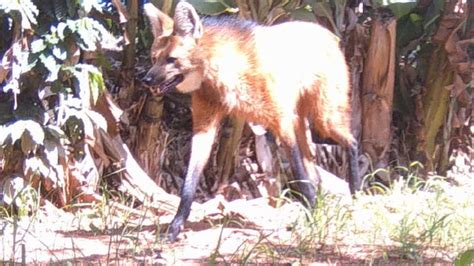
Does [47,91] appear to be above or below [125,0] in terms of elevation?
below

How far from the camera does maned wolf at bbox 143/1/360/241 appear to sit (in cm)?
495

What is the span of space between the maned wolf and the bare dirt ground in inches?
9.5

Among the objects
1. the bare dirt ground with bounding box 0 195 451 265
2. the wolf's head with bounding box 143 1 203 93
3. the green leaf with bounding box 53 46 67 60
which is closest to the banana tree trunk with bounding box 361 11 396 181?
the bare dirt ground with bounding box 0 195 451 265

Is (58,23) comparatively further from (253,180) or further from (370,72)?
(370,72)

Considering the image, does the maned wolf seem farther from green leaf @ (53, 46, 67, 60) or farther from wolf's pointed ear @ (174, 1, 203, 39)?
green leaf @ (53, 46, 67, 60)

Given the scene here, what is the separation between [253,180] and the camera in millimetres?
6590

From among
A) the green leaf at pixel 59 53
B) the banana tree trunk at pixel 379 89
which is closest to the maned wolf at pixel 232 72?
the green leaf at pixel 59 53

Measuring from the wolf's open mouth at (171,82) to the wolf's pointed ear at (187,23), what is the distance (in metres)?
0.25

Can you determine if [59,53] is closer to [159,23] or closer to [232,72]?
[159,23]

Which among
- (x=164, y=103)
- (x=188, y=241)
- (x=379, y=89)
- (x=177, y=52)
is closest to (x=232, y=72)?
(x=177, y=52)

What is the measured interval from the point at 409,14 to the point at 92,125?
3123 millimetres

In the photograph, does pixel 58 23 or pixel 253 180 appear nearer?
pixel 58 23

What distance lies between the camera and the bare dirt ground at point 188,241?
3750 millimetres

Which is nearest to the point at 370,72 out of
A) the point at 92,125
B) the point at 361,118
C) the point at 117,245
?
the point at 361,118
